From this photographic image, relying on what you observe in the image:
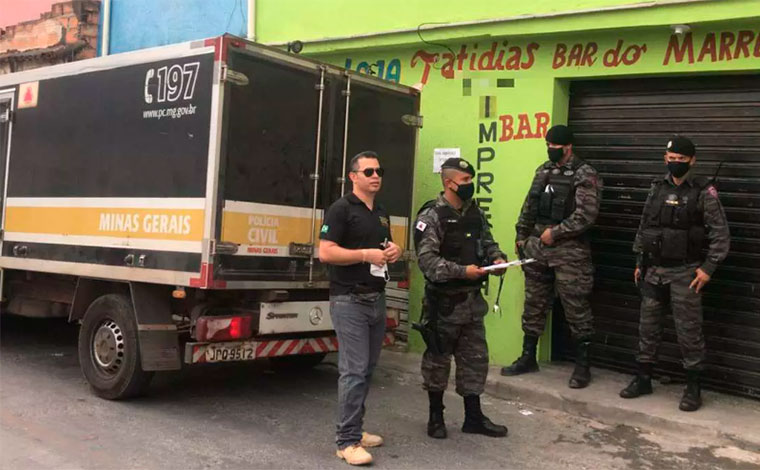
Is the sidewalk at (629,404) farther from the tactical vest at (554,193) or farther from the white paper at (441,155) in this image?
the white paper at (441,155)

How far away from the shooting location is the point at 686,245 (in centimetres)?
548

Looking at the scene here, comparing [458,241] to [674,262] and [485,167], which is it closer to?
[674,262]

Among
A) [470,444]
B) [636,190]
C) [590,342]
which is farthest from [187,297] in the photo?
[636,190]

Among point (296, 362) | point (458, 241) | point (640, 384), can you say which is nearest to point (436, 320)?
point (458, 241)

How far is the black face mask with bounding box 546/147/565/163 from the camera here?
6.18 m

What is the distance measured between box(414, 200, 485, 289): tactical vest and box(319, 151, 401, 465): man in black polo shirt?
466mm

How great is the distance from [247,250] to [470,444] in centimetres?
207

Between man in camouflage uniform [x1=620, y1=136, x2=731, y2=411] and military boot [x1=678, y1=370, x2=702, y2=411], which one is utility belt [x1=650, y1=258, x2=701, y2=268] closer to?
man in camouflage uniform [x1=620, y1=136, x2=731, y2=411]

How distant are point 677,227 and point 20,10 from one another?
12.2 meters

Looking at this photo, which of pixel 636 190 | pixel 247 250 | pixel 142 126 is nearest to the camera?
pixel 247 250

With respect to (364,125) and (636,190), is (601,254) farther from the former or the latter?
(364,125)

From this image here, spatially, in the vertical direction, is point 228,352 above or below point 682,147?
below

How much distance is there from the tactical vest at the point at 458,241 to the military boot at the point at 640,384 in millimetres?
1897

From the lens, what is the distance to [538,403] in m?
5.95
